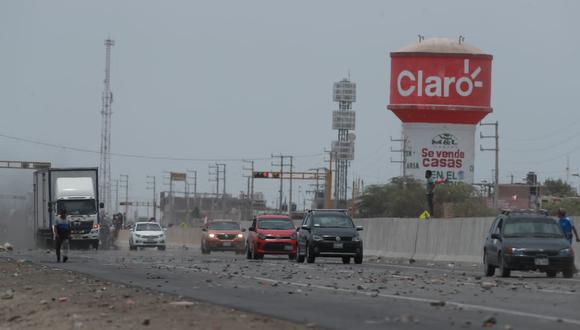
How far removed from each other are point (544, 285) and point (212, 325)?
1206 cm

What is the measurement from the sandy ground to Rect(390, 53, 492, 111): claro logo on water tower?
70489mm

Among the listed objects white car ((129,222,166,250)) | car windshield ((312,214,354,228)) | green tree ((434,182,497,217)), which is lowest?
white car ((129,222,166,250))

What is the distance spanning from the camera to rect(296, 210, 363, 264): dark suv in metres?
42.7

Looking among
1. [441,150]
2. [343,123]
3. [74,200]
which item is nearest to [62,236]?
[74,200]

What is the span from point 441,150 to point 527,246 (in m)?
73.9

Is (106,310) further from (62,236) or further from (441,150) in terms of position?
(441,150)

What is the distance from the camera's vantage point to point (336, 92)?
151 meters

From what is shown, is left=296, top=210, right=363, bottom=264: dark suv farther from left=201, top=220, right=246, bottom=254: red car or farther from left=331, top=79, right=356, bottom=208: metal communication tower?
left=331, top=79, right=356, bottom=208: metal communication tower

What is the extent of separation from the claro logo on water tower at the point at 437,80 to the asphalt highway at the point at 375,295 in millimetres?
62379

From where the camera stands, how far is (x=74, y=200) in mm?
65188

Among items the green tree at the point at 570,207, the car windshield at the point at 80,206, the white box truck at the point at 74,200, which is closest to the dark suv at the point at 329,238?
the white box truck at the point at 74,200

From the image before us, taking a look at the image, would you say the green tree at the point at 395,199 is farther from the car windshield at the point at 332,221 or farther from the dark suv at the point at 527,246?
the dark suv at the point at 527,246

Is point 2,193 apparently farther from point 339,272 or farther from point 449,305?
point 449,305

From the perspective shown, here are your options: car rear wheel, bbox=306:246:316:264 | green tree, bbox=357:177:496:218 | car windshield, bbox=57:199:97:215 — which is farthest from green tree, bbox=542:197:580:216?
car rear wheel, bbox=306:246:316:264
